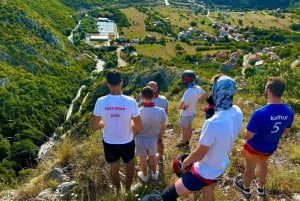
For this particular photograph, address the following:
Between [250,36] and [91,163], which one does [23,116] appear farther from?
[250,36]

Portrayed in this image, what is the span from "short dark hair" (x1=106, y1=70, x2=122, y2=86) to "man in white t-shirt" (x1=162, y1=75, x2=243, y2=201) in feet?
4.85

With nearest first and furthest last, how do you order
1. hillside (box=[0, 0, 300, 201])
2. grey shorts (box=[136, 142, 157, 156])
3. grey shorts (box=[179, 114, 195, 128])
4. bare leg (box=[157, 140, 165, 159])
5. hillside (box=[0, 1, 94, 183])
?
grey shorts (box=[136, 142, 157, 156]) < hillside (box=[0, 0, 300, 201]) < bare leg (box=[157, 140, 165, 159]) < grey shorts (box=[179, 114, 195, 128]) < hillside (box=[0, 1, 94, 183])

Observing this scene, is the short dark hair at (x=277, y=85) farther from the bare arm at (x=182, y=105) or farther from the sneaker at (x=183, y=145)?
the sneaker at (x=183, y=145)

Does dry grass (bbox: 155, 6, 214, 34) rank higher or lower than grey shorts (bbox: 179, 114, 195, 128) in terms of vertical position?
lower

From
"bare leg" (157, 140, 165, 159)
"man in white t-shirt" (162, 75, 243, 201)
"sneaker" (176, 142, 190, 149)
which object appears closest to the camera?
"man in white t-shirt" (162, 75, 243, 201)

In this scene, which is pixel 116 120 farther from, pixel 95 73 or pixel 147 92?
pixel 95 73

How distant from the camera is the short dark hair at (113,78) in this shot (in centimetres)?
487

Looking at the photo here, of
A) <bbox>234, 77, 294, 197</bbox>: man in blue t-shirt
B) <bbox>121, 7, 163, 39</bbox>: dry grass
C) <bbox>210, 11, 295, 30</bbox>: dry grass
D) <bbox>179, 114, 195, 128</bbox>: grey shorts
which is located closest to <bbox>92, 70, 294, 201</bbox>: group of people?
<bbox>234, 77, 294, 197</bbox>: man in blue t-shirt

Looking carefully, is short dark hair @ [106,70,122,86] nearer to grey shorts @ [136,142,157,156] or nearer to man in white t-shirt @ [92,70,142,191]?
man in white t-shirt @ [92,70,142,191]

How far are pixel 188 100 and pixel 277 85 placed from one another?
2816mm

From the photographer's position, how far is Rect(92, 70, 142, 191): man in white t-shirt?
500 centimetres

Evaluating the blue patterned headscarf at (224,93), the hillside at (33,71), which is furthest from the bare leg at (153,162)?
the hillside at (33,71)

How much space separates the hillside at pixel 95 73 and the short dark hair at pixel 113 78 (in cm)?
157

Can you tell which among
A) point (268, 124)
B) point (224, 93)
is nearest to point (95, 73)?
point (268, 124)
